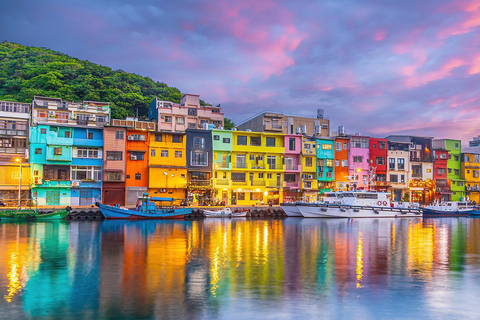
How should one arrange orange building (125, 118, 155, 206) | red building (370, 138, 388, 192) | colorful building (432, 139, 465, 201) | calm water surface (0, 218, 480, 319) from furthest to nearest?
colorful building (432, 139, 465, 201) < red building (370, 138, 388, 192) < orange building (125, 118, 155, 206) < calm water surface (0, 218, 480, 319)

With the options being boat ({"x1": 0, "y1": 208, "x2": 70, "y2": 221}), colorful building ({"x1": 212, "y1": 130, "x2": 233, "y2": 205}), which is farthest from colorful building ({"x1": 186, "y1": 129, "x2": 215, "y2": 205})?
boat ({"x1": 0, "y1": 208, "x2": 70, "y2": 221})

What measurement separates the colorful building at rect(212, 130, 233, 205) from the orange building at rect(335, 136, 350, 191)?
20.4 meters

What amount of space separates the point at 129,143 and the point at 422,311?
50.0 meters

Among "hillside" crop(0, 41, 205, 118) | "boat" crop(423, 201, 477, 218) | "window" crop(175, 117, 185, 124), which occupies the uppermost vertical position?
"hillside" crop(0, 41, 205, 118)

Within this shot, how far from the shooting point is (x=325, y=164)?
68.7 m

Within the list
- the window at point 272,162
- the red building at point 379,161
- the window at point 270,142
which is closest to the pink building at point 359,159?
the red building at point 379,161

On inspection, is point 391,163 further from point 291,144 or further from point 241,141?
point 241,141

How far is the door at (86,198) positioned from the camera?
54312mm

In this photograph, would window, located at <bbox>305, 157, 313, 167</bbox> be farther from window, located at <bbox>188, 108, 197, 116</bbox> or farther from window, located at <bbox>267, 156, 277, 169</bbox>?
window, located at <bbox>188, 108, 197, 116</bbox>

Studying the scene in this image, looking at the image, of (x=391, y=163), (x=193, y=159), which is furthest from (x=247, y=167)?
(x=391, y=163)

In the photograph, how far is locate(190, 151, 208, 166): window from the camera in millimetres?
60594

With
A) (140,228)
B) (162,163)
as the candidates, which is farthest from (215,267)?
(162,163)

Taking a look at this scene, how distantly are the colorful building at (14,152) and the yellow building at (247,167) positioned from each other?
1047 inches

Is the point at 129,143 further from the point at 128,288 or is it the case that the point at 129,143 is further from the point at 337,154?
the point at 128,288
